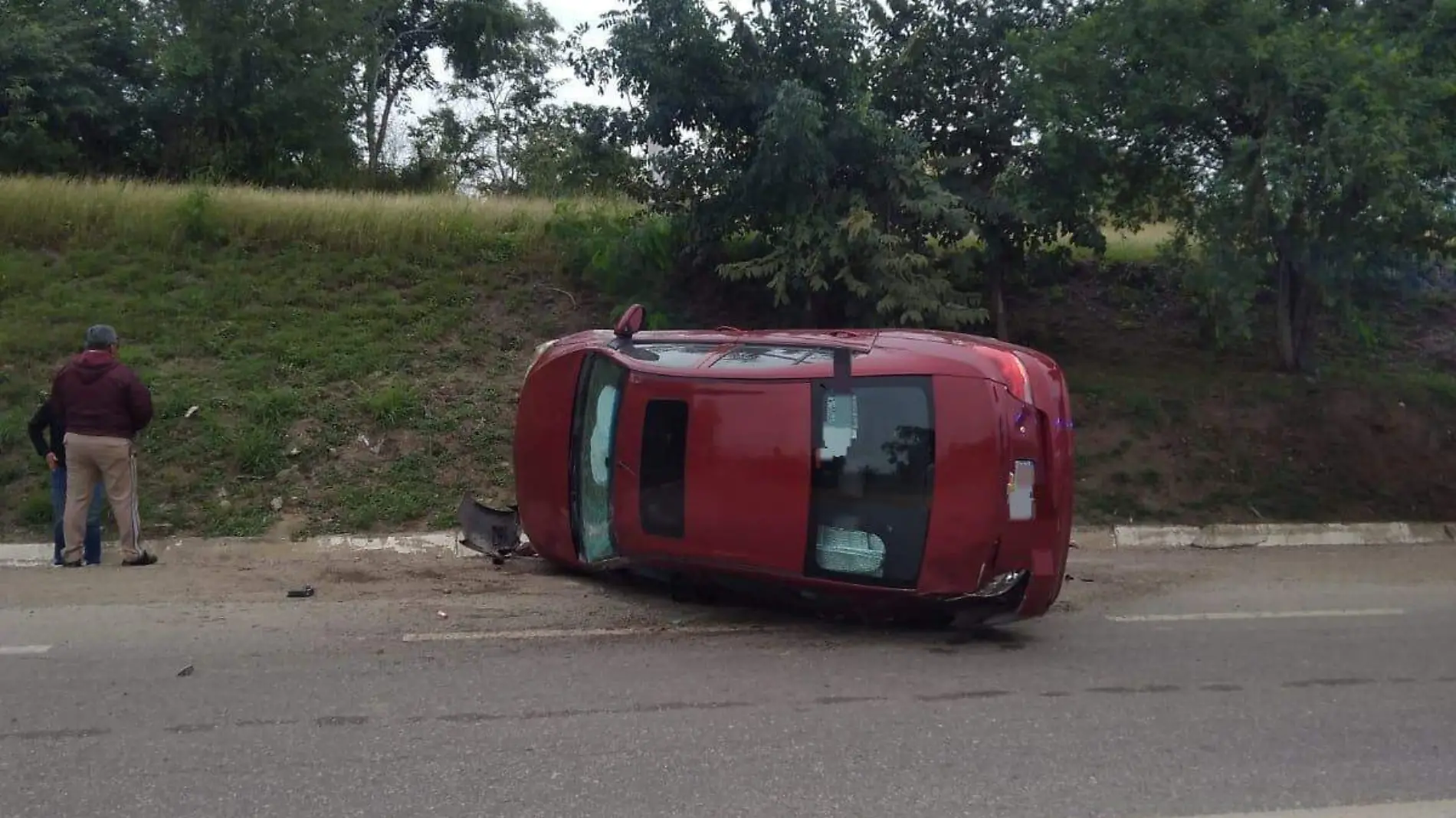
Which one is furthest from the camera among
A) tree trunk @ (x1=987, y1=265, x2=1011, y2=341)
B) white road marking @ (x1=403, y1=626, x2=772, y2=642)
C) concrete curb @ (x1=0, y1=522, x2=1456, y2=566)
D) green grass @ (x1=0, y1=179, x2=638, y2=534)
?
tree trunk @ (x1=987, y1=265, x2=1011, y2=341)

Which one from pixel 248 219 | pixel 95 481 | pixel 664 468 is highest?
pixel 248 219

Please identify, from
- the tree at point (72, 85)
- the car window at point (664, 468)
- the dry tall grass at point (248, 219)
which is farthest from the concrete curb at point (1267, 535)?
the tree at point (72, 85)

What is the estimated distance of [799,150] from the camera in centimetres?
1218

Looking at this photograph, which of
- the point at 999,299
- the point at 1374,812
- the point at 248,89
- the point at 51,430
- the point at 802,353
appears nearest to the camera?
the point at 1374,812

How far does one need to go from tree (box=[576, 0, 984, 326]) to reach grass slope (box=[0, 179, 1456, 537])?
98.9 inches

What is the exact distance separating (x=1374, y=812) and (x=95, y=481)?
8.88 metres

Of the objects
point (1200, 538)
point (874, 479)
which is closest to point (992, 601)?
point (874, 479)

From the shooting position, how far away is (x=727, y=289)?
14953mm

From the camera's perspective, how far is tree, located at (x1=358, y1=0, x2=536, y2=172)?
97.8 feet

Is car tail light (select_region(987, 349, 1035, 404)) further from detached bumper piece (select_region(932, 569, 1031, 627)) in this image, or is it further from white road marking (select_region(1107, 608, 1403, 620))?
white road marking (select_region(1107, 608, 1403, 620))

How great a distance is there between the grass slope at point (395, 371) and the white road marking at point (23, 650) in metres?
4.00

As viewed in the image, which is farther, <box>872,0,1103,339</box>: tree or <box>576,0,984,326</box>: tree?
<box>872,0,1103,339</box>: tree


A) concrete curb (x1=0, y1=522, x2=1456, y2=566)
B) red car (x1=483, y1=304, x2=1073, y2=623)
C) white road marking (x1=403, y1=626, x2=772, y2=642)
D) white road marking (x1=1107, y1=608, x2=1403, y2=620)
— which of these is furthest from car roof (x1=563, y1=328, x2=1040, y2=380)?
concrete curb (x1=0, y1=522, x2=1456, y2=566)

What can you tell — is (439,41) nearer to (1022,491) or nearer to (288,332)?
(288,332)
